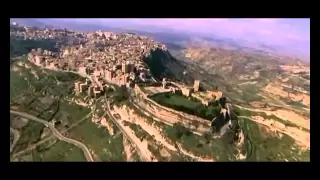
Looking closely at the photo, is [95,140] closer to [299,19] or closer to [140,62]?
[140,62]

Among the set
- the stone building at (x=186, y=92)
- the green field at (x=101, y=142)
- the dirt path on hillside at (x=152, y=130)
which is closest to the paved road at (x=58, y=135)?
the green field at (x=101, y=142)

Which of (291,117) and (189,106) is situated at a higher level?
(189,106)

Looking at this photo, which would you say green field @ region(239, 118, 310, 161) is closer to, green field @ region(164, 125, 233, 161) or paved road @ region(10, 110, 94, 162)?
green field @ region(164, 125, 233, 161)

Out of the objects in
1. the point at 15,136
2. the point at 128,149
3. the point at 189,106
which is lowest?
the point at 128,149

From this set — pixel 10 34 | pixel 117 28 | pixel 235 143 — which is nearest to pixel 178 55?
pixel 117 28

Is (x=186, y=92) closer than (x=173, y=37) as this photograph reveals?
Yes

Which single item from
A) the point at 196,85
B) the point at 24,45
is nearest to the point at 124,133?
the point at 196,85

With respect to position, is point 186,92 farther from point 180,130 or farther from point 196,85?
point 180,130
